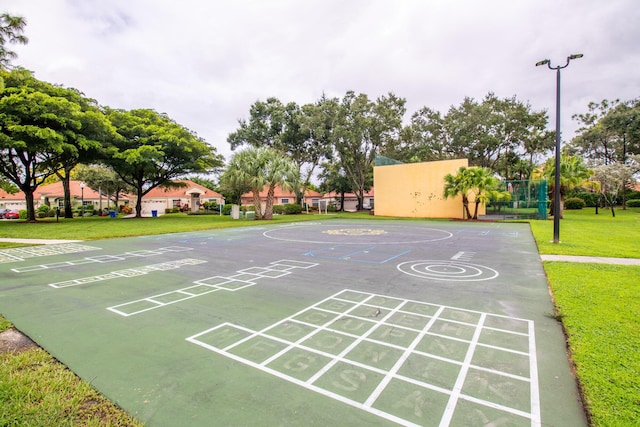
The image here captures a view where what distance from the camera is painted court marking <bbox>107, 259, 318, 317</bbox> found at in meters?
5.12

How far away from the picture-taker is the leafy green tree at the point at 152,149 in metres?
25.8

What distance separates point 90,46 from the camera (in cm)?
1561

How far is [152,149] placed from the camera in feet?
83.3

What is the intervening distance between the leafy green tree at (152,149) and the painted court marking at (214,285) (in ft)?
72.2

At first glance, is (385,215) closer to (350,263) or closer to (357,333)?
(350,263)

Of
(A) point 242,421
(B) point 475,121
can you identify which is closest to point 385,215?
(B) point 475,121

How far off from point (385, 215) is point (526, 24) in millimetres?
19859

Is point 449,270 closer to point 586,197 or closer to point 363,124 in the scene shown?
point 363,124

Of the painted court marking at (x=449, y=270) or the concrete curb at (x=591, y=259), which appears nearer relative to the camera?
the painted court marking at (x=449, y=270)

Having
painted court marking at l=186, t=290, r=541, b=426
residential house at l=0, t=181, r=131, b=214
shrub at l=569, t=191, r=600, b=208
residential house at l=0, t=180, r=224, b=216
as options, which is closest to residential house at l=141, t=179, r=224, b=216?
residential house at l=0, t=180, r=224, b=216

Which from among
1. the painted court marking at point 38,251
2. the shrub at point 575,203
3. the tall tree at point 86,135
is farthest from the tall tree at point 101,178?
the shrub at point 575,203

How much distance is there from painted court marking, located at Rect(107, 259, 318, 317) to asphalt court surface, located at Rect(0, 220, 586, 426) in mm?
44

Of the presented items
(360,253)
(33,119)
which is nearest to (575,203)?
(360,253)

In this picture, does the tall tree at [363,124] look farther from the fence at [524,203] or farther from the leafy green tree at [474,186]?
the fence at [524,203]
